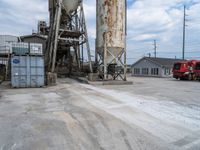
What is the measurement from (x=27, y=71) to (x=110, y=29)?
759 centimetres

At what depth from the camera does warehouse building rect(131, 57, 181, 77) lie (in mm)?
34388

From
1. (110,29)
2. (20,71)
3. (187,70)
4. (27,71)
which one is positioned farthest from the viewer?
(187,70)

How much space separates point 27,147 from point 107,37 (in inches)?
546

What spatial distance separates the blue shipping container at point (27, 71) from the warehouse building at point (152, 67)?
24.8 m

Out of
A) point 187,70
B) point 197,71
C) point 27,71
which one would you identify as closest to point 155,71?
point 187,70

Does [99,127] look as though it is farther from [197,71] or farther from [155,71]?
[155,71]

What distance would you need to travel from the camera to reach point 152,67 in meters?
36.2

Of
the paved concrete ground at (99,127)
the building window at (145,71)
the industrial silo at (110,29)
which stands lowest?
the paved concrete ground at (99,127)

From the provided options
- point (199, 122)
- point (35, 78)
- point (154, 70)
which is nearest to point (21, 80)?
point (35, 78)

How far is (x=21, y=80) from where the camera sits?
1370 centimetres

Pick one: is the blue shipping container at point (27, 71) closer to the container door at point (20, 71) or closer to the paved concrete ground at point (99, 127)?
the container door at point (20, 71)

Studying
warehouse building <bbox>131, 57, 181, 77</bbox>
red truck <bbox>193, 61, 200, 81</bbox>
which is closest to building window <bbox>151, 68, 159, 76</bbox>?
warehouse building <bbox>131, 57, 181, 77</bbox>

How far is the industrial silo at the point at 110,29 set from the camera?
16859mm

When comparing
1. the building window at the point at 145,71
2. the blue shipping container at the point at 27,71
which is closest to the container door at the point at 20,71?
the blue shipping container at the point at 27,71
